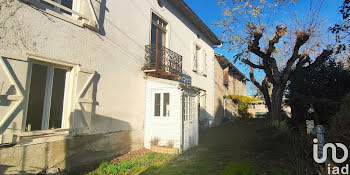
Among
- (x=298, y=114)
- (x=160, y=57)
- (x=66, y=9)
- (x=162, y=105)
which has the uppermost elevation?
(x=66, y=9)

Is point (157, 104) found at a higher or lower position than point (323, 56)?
lower

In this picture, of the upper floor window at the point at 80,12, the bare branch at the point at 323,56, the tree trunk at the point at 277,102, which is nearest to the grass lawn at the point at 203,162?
the tree trunk at the point at 277,102

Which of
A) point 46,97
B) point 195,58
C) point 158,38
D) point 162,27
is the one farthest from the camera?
point 195,58

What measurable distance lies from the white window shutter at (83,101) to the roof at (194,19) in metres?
6.18

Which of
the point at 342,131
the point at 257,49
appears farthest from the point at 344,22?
the point at 257,49

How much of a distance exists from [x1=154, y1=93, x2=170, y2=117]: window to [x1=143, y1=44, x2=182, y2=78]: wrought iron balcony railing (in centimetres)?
102

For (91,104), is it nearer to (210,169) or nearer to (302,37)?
(210,169)

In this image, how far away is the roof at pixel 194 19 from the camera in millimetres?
9645

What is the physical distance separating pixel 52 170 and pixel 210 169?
3.59m

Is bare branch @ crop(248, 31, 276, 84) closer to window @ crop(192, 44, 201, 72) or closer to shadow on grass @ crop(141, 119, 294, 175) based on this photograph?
window @ crop(192, 44, 201, 72)

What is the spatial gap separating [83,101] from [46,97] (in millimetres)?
782

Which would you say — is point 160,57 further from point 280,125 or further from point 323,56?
point 323,56

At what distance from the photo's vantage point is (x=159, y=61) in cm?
Answer: 759

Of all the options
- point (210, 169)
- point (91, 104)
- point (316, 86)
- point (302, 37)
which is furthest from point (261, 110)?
point (91, 104)
